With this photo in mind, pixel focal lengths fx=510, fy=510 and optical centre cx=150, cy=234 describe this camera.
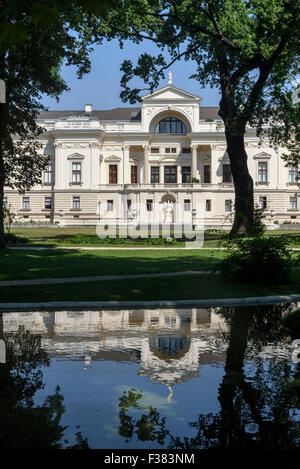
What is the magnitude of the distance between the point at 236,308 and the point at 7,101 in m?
16.6

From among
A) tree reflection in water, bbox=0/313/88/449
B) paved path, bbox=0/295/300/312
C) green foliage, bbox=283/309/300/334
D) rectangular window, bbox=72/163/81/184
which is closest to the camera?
tree reflection in water, bbox=0/313/88/449

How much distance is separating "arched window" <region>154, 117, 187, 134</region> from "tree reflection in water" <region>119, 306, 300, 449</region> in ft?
205

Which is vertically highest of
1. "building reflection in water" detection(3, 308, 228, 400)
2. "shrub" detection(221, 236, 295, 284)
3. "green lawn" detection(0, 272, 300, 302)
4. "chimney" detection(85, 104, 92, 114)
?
"chimney" detection(85, 104, 92, 114)

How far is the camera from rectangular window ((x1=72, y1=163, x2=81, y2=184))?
6581cm

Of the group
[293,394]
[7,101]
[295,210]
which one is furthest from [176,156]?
[293,394]

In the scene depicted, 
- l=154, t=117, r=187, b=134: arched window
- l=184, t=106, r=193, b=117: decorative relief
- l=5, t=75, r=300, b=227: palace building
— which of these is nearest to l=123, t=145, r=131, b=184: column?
l=5, t=75, r=300, b=227: palace building

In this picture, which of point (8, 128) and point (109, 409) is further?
point (8, 128)

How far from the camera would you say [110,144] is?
66875 millimetres

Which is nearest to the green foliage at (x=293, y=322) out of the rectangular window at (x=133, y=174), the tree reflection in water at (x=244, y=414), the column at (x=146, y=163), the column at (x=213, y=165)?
the tree reflection in water at (x=244, y=414)

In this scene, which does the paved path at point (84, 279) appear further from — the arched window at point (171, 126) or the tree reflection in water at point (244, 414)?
the arched window at point (171, 126)

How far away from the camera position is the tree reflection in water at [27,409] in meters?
3.83

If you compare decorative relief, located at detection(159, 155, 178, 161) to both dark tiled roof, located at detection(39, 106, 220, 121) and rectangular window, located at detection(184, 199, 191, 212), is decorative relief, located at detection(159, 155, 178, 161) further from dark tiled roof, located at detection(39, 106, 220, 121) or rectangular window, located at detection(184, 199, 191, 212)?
rectangular window, located at detection(184, 199, 191, 212)
